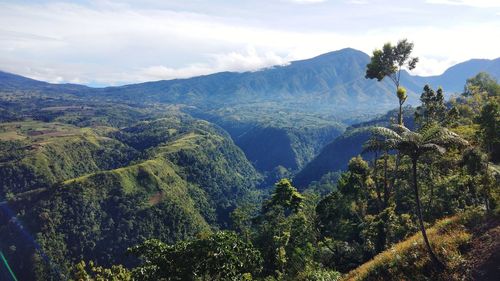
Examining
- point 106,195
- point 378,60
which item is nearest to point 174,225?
point 106,195

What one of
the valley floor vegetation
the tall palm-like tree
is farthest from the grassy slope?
the tall palm-like tree

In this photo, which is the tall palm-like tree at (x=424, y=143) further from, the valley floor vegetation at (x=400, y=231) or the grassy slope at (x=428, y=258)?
the grassy slope at (x=428, y=258)

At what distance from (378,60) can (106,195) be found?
6672 inches

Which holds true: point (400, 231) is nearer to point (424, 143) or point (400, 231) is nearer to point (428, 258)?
point (428, 258)

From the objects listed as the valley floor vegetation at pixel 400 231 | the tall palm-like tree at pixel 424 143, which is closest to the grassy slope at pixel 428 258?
the valley floor vegetation at pixel 400 231

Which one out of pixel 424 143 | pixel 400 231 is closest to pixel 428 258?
pixel 424 143

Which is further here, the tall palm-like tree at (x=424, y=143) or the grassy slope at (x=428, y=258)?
the grassy slope at (x=428, y=258)

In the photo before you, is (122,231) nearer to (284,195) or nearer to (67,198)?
(67,198)

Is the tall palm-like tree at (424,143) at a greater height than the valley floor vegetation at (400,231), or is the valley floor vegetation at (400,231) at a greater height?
the tall palm-like tree at (424,143)

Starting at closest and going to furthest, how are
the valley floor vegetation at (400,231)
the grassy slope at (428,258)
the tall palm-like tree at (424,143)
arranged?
the tall palm-like tree at (424,143) < the grassy slope at (428,258) < the valley floor vegetation at (400,231)

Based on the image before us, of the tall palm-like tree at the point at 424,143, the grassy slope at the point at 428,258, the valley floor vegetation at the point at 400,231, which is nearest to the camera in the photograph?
the tall palm-like tree at the point at 424,143

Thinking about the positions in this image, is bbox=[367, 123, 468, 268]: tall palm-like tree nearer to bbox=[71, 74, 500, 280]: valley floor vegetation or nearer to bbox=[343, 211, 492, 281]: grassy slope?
bbox=[71, 74, 500, 280]: valley floor vegetation

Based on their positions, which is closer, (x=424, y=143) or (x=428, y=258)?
(x=424, y=143)

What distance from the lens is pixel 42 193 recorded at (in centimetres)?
17725
